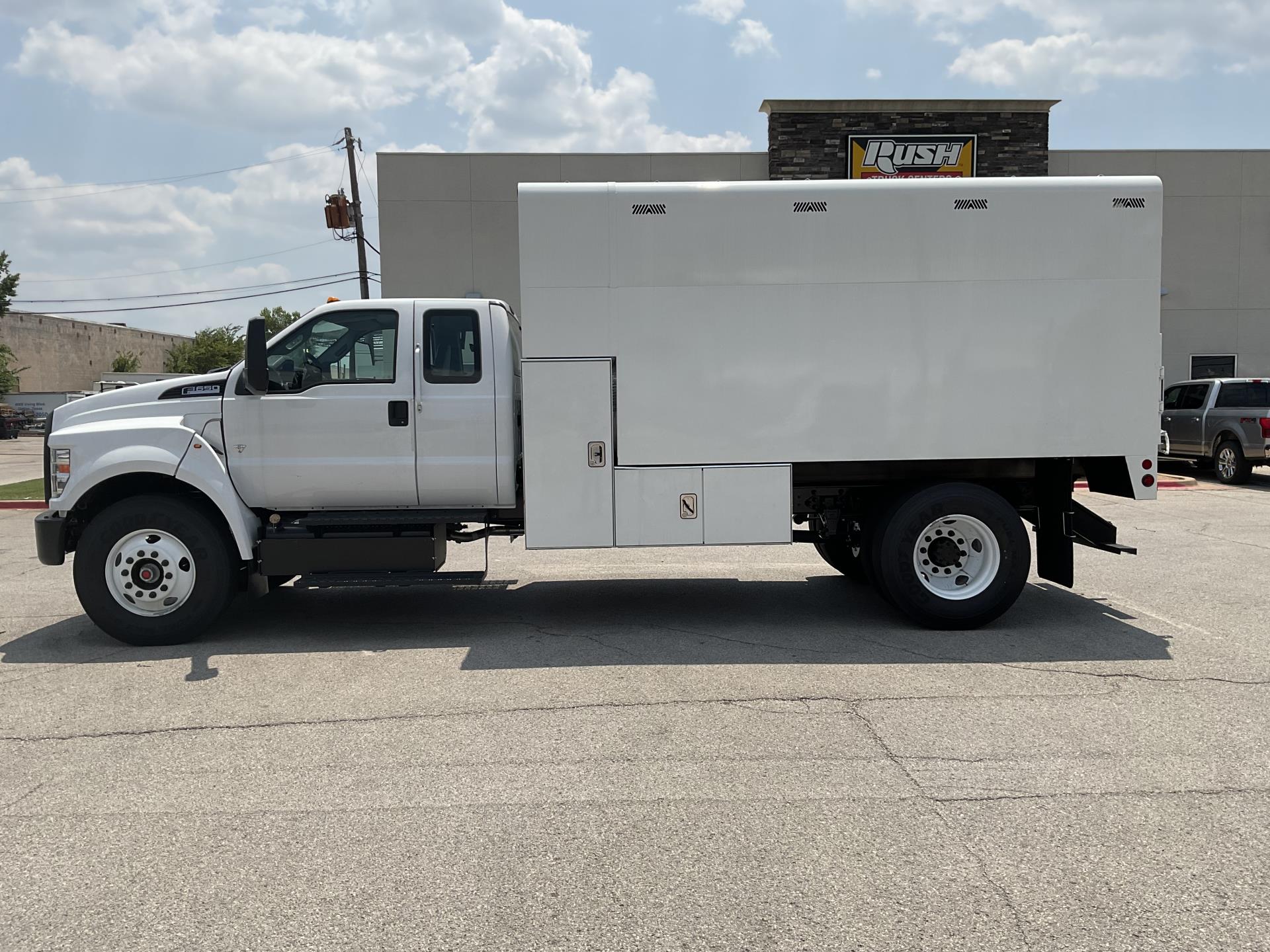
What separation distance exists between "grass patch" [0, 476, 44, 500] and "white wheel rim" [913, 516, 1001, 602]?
1457 cm

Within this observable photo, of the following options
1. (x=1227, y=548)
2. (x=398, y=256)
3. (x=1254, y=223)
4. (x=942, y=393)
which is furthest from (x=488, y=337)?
(x=1254, y=223)

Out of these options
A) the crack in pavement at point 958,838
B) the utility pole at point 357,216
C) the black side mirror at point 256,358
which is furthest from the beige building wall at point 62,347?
the crack in pavement at point 958,838

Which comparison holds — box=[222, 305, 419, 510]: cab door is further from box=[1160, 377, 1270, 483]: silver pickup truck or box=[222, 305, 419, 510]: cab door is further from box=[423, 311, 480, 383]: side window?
box=[1160, 377, 1270, 483]: silver pickup truck

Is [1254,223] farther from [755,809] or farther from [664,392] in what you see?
[755,809]

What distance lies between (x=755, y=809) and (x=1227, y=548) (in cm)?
885

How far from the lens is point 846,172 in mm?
19844

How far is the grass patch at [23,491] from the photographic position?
16.8 meters

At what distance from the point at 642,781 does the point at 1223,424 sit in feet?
55.5

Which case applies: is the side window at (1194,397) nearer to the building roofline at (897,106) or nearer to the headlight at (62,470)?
the building roofline at (897,106)

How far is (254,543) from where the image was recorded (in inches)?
278

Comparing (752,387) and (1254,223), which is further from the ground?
(1254,223)

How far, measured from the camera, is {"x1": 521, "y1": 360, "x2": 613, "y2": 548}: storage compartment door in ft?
22.7

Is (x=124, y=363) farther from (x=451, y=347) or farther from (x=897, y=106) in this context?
(x=451, y=347)

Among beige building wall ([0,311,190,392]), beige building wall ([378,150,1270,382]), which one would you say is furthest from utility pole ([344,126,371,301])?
beige building wall ([0,311,190,392])
